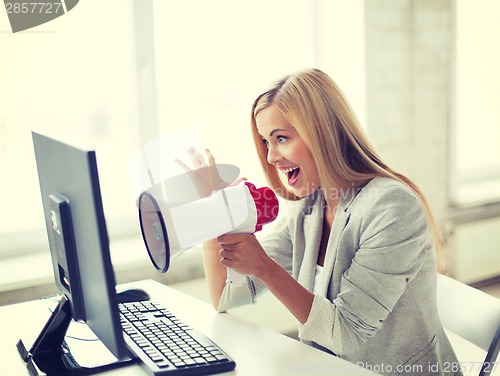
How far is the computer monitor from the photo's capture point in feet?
3.53

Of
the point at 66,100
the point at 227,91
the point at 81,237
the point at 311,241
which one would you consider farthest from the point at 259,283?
the point at 227,91

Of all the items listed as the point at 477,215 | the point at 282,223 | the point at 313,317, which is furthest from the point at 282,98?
the point at 477,215

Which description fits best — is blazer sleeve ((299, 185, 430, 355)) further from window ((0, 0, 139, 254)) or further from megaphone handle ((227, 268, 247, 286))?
window ((0, 0, 139, 254))

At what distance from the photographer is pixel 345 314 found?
4.99 feet

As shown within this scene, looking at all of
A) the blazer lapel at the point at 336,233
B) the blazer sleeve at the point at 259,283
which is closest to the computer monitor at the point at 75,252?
the blazer sleeve at the point at 259,283

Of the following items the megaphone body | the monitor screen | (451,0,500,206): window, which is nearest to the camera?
the monitor screen

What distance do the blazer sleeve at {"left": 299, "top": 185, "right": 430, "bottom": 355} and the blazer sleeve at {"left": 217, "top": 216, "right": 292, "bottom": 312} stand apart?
0.73 feet

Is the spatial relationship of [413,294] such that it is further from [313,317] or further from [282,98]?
[282,98]

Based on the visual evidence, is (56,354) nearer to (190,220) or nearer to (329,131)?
(190,220)

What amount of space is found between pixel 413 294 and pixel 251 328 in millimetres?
399

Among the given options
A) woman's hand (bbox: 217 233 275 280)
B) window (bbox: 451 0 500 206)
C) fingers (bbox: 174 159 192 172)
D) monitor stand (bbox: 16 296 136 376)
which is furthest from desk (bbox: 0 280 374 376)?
window (bbox: 451 0 500 206)

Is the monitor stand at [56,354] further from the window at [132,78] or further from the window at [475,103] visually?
the window at [475,103]

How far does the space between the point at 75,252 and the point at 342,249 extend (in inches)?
26.8

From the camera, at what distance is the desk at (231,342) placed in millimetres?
1315
